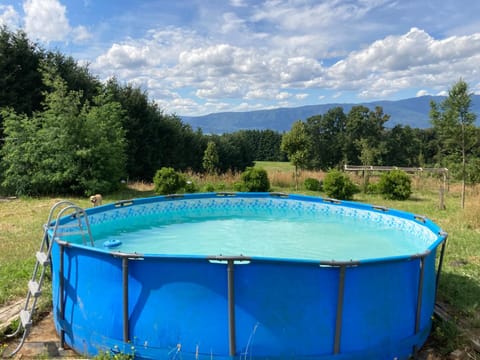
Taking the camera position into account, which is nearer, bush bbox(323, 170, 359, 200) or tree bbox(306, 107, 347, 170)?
bush bbox(323, 170, 359, 200)

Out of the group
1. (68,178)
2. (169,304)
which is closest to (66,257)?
(169,304)

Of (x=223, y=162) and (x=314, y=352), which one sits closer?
(x=314, y=352)

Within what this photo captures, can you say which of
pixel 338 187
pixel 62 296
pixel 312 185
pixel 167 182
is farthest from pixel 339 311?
pixel 312 185

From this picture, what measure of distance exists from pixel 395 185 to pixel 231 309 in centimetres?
1207

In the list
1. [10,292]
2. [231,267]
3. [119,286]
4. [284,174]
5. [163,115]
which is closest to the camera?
[231,267]

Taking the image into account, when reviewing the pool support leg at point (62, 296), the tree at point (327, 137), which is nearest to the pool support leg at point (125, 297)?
the pool support leg at point (62, 296)

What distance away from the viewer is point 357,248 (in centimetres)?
723

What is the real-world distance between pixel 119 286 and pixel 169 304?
0.47 metres

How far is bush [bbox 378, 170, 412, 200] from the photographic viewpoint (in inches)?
524

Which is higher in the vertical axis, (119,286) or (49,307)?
(119,286)

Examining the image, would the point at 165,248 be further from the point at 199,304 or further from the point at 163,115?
the point at 163,115

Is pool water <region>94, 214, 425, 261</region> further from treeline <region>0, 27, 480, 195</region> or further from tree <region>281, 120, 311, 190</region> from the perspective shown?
tree <region>281, 120, 311, 190</region>

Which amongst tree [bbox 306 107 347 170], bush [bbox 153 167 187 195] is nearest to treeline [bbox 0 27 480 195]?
bush [bbox 153 167 187 195]

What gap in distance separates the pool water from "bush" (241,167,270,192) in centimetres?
406
